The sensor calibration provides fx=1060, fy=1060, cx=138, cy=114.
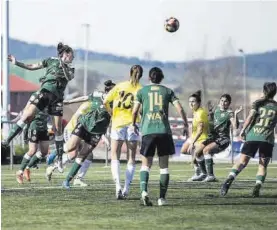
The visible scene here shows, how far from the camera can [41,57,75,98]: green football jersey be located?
62.7 ft

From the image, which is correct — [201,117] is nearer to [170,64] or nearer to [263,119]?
[263,119]

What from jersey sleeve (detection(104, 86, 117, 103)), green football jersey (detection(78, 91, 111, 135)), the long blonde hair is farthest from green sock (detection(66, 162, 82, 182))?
the long blonde hair

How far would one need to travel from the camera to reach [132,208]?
1592cm

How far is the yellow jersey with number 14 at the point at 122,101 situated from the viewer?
17.7 m

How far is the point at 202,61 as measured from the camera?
82625 mm

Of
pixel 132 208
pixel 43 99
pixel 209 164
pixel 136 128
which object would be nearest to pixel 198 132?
pixel 209 164

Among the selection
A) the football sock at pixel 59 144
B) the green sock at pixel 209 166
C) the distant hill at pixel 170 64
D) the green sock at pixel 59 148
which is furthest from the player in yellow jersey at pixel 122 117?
the distant hill at pixel 170 64

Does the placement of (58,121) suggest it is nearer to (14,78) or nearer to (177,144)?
(177,144)

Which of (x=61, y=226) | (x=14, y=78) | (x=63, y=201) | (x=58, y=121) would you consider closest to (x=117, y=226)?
(x=61, y=226)

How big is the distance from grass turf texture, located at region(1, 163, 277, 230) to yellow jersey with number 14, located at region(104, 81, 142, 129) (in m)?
1.30

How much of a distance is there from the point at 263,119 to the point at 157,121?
263cm

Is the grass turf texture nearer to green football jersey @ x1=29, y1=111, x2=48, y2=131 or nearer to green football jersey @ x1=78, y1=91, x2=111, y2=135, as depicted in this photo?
green football jersey @ x1=78, y1=91, x2=111, y2=135

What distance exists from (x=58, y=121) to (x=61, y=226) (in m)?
7.77

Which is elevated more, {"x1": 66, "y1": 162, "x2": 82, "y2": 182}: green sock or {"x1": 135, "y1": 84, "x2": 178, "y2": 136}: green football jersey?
{"x1": 135, "y1": 84, "x2": 178, "y2": 136}: green football jersey
